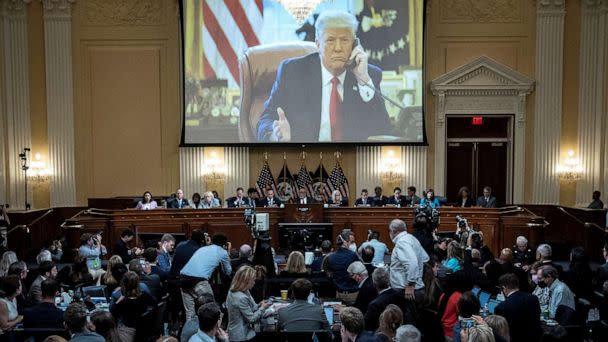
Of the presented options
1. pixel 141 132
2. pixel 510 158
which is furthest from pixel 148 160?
pixel 510 158

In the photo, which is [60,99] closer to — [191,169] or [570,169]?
[191,169]

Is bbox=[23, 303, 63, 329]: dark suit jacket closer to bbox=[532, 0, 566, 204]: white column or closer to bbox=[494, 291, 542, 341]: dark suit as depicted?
bbox=[494, 291, 542, 341]: dark suit

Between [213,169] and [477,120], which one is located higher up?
[477,120]

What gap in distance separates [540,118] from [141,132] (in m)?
11.0

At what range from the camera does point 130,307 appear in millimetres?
6676

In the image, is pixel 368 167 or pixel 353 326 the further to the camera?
pixel 368 167

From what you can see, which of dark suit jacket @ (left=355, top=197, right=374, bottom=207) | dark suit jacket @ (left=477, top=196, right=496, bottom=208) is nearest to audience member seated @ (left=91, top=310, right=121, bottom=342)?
dark suit jacket @ (left=355, top=197, right=374, bottom=207)

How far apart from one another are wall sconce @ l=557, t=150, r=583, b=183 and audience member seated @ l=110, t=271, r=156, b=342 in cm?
1401

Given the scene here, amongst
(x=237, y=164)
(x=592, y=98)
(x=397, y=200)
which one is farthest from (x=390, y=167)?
(x=592, y=98)

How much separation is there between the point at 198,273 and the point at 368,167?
10.4 m

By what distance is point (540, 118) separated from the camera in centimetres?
1775

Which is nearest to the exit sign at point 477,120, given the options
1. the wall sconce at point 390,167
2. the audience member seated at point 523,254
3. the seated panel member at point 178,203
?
the wall sconce at point 390,167

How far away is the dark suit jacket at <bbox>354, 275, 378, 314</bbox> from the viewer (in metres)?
7.11

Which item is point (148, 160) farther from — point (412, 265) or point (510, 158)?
point (412, 265)
